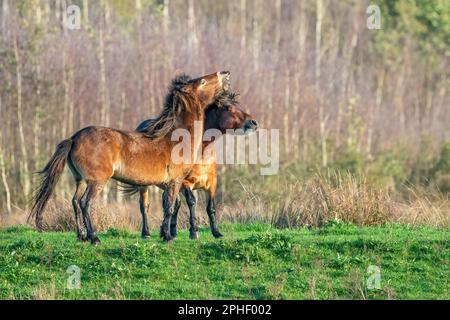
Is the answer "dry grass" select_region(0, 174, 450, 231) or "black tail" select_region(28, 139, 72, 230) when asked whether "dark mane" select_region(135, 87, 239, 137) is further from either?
"dry grass" select_region(0, 174, 450, 231)

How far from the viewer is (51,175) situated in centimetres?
1484

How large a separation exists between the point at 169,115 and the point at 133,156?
104 centimetres

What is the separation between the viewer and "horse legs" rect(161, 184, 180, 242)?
49.0 feet

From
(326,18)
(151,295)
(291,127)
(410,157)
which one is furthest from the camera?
(326,18)

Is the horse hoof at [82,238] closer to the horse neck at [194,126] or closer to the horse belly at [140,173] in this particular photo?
the horse belly at [140,173]

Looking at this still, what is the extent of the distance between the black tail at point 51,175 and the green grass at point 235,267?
1.58 ft

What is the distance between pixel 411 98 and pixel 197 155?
3542cm

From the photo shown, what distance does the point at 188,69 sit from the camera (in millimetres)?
34625

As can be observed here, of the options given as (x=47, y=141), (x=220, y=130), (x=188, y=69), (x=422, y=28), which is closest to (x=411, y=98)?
(x=422, y=28)

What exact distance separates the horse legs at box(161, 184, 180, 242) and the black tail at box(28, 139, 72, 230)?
1608 mm

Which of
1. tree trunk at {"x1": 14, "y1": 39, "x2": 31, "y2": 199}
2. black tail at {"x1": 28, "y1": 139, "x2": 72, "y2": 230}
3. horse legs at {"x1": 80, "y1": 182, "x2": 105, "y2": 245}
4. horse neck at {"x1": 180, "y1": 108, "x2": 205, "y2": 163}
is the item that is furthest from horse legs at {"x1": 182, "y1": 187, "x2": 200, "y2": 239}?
tree trunk at {"x1": 14, "y1": 39, "x2": 31, "y2": 199}

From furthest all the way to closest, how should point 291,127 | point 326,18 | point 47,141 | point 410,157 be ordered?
point 326,18, point 291,127, point 410,157, point 47,141

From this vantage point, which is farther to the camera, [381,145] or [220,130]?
[381,145]

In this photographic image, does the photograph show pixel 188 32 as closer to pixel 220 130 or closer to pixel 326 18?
pixel 326 18
